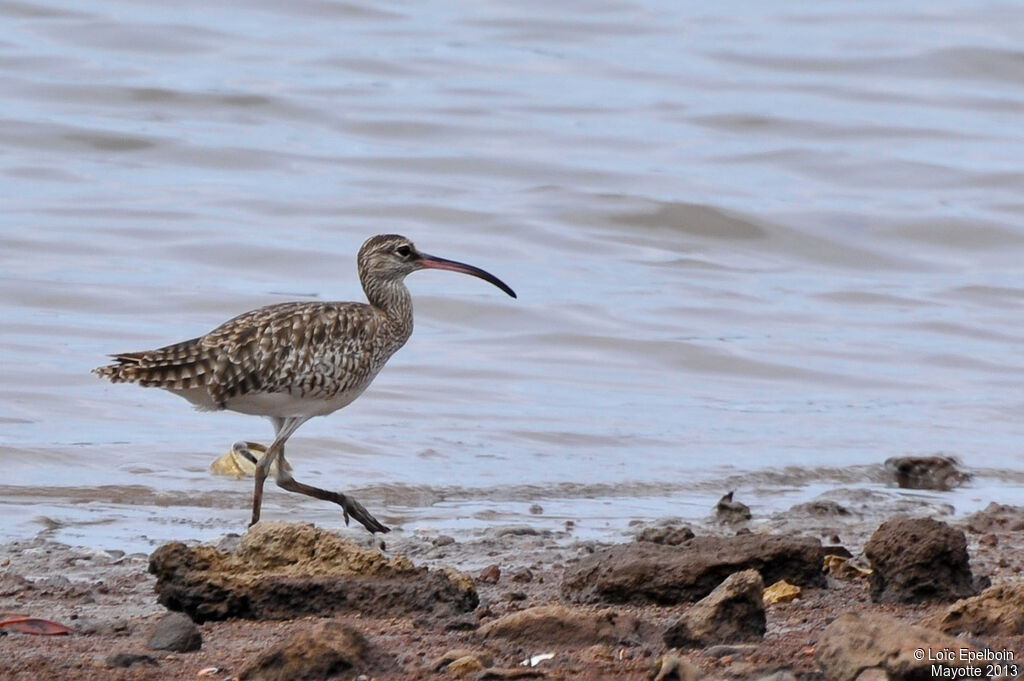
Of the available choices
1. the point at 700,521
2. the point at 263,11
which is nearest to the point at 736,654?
the point at 700,521

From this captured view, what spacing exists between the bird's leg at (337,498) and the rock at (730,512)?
5.53ft

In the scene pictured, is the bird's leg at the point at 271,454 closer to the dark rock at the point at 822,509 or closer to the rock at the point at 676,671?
the dark rock at the point at 822,509

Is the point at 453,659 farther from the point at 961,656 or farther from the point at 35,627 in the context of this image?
the point at 35,627

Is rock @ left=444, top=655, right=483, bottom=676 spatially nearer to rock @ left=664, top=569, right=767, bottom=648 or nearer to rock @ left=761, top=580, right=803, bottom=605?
rock @ left=664, top=569, right=767, bottom=648

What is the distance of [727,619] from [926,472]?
222 inches

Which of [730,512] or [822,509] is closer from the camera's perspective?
[730,512]

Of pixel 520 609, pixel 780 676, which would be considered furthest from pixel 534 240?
pixel 780 676

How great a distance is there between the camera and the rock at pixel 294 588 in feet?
21.4

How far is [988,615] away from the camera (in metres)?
5.90

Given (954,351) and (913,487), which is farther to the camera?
(954,351)

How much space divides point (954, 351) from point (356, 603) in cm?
984

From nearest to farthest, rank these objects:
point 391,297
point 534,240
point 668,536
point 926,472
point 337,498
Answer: point 668,536
point 337,498
point 391,297
point 926,472
point 534,240

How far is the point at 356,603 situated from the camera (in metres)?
6.58

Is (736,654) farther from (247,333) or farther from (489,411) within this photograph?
(489,411)
